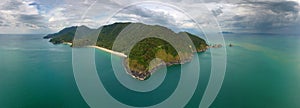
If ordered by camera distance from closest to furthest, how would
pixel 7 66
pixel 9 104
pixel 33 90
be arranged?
pixel 9 104
pixel 33 90
pixel 7 66

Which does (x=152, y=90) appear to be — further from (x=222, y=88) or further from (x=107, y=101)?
(x=222, y=88)

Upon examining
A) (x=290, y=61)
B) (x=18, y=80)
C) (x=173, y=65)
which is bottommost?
(x=290, y=61)

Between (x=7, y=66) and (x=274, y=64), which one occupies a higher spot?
(x=7, y=66)

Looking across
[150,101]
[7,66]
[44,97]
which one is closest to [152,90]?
[150,101]

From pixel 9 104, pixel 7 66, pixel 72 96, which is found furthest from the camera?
pixel 7 66

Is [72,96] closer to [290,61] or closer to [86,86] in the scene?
[86,86]

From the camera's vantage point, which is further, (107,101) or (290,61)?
(290,61)

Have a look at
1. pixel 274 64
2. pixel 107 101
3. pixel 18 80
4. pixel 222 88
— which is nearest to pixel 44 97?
pixel 107 101

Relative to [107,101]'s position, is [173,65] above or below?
below

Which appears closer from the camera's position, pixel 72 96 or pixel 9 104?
pixel 9 104
